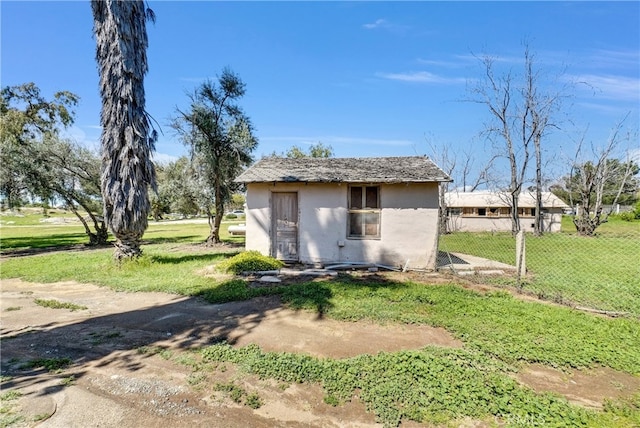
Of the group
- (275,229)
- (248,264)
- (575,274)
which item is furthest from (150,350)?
(575,274)

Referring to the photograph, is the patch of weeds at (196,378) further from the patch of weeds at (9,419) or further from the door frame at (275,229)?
the door frame at (275,229)

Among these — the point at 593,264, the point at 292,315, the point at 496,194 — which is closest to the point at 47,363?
the point at 292,315

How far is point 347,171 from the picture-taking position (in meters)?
10.7

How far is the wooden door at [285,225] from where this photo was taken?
10.5m

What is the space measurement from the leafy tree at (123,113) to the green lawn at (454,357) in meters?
3.17

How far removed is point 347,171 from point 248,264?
447 centimetres

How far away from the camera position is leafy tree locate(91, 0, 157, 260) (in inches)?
363

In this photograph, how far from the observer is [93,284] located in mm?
8461

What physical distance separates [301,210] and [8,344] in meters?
7.23

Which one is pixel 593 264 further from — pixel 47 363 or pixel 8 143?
pixel 8 143

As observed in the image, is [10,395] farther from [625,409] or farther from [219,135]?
[219,135]

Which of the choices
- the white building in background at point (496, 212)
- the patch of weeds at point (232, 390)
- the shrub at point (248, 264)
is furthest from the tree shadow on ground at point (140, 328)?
the white building in background at point (496, 212)

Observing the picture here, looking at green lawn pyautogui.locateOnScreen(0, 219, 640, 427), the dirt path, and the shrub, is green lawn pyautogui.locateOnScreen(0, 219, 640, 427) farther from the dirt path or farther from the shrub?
the shrub

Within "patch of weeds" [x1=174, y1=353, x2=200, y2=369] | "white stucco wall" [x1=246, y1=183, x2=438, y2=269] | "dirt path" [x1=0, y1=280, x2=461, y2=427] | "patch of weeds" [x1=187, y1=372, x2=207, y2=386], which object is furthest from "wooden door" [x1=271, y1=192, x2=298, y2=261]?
"patch of weeds" [x1=187, y1=372, x2=207, y2=386]
